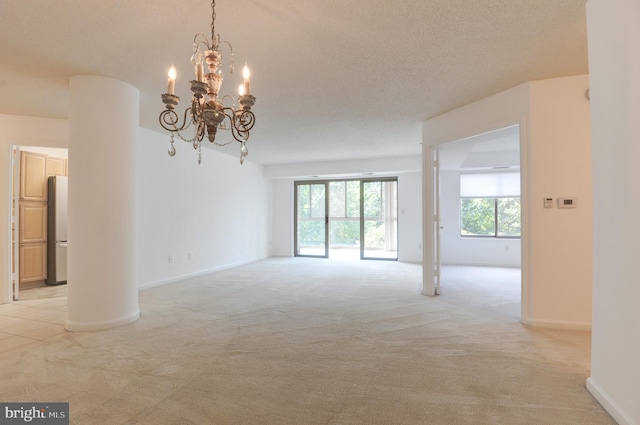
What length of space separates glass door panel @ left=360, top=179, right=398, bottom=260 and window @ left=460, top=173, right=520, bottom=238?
166 centimetres

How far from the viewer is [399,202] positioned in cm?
759

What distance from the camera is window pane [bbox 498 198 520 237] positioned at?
6887mm

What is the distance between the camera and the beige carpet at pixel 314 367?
1.72 m

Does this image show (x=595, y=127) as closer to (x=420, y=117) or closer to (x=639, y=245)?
(x=639, y=245)

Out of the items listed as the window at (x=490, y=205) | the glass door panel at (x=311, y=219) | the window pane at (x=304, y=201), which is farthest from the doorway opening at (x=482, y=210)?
the window pane at (x=304, y=201)

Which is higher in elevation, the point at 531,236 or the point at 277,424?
the point at 531,236

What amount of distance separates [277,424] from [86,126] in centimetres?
315

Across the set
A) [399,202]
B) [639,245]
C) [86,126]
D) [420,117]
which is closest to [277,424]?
[639,245]

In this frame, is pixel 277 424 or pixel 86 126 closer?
pixel 277 424

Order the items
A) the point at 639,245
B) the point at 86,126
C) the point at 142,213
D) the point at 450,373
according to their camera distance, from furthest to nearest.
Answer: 1. the point at 142,213
2. the point at 86,126
3. the point at 450,373
4. the point at 639,245

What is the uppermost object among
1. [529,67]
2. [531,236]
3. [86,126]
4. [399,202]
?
[529,67]

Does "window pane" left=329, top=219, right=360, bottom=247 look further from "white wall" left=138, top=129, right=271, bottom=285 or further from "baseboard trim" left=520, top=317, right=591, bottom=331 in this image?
"baseboard trim" left=520, top=317, right=591, bottom=331

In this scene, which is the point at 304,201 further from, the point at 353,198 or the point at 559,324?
the point at 559,324

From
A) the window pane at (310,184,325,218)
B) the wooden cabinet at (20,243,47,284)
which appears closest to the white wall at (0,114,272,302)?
the wooden cabinet at (20,243,47,284)
